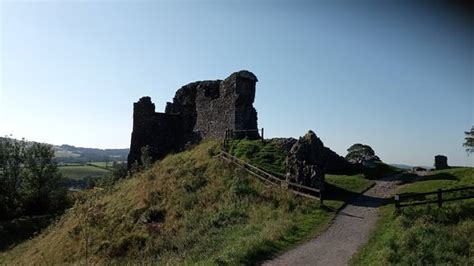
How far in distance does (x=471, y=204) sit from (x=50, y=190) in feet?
151

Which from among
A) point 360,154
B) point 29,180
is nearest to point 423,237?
point 360,154

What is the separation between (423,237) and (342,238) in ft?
9.58

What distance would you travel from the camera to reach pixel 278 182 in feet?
81.3

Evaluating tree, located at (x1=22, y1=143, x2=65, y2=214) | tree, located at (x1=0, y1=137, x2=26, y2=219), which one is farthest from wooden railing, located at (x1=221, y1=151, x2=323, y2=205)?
tree, located at (x1=0, y1=137, x2=26, y2=219)

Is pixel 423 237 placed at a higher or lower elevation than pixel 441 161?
lower

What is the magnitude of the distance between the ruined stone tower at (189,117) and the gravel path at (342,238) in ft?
52.0

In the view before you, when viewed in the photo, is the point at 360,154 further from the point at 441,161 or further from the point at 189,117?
the point at 189,117

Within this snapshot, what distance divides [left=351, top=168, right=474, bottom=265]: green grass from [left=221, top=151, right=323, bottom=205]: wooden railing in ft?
12.3

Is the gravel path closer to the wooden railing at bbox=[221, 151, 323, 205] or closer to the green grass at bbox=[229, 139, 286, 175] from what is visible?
the wooden railing at bbox=[221, 151, 323, 205]

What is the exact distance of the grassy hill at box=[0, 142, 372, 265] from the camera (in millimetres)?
16922

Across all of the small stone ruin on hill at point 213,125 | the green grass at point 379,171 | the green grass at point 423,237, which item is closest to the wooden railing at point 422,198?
the green grass at point 423,237

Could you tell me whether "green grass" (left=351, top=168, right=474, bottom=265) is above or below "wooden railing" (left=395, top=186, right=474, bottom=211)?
below

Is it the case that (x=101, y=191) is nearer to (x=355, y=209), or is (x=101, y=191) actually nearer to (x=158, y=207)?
(x=158, y=207)

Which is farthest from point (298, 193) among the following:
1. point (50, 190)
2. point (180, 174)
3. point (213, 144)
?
point (50, 190)
